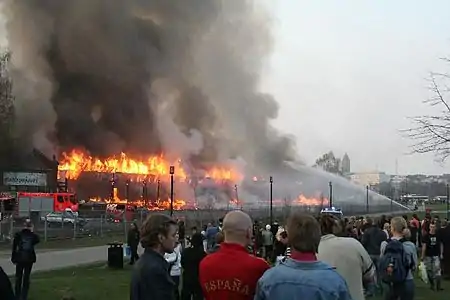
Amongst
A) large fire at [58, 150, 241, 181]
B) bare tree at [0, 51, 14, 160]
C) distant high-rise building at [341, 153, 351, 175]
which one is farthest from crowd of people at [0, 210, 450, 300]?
distant high-rise building at [341, 153, 351, 175]

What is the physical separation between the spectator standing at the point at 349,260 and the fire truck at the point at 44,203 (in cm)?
3000

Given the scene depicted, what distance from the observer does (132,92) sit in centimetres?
5656

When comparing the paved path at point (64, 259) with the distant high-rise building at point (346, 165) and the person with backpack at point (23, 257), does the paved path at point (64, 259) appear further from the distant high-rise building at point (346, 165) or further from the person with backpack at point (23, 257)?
the distant high-rise building at point (346, 165)

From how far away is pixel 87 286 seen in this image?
14.2m

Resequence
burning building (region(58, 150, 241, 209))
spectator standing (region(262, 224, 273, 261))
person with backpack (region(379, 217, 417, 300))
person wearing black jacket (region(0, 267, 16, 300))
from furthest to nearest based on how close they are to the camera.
Result: burning building (region(58, 150, 241, 209)) < spectator standing (region(262, 224, 273, 261)) < person with backpack (region(379, 217, 417, 300)) < person wearing black jacket (region(0, 267, 16, 300))

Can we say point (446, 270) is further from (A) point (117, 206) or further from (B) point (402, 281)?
(A) point (117, 206)

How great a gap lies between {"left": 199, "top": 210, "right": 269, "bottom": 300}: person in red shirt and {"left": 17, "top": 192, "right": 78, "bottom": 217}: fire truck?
1222 inches

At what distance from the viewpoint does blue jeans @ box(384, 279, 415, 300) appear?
332 inches

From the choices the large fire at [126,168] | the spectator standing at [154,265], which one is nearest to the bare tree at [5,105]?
the large fire at [126,168]

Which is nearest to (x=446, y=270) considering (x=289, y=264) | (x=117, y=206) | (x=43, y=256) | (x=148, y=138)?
(x=43, y=256)

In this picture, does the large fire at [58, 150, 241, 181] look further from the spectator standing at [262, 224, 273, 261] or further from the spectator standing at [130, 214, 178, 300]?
the spectator standing at [130, 214, 178, 300]

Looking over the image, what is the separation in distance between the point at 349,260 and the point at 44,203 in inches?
1441

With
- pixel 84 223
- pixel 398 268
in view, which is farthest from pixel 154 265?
pixel 84 223

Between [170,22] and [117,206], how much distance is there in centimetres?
1667
